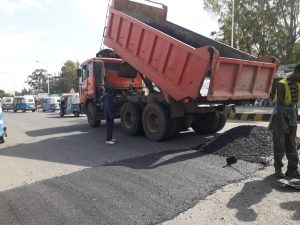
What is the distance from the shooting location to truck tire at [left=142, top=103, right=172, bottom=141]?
27.9ft

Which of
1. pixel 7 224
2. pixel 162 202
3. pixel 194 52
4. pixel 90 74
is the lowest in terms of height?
pixel 7 224

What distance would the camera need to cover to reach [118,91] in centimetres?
1156

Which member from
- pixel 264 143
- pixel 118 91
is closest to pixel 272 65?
pixel 264 143

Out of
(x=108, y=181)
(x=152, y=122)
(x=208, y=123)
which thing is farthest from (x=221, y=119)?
(x=108, y=181)

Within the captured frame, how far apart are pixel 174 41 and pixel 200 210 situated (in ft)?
15.1

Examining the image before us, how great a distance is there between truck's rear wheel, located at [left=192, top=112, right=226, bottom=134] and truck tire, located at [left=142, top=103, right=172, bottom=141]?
1401mm

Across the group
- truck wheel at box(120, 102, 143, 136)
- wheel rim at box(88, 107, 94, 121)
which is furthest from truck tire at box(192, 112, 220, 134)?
wheel rim at box(88, 107, 94, 121)

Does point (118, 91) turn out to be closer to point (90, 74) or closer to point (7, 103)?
point (90, 74)

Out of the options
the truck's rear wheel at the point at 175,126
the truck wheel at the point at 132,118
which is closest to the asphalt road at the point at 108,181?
the truck's rear wheel at the point at 175,126

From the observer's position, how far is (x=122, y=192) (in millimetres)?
4789

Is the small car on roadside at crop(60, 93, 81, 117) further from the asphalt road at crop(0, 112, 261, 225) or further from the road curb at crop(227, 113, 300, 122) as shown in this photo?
the asphalt road at crop(0, 112, 261, 225)

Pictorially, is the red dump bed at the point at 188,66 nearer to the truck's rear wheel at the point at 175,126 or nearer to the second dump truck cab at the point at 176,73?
the second dump truck cab at the point at 176,73

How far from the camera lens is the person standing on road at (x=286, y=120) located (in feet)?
17.0

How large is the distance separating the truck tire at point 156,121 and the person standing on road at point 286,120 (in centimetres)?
345
